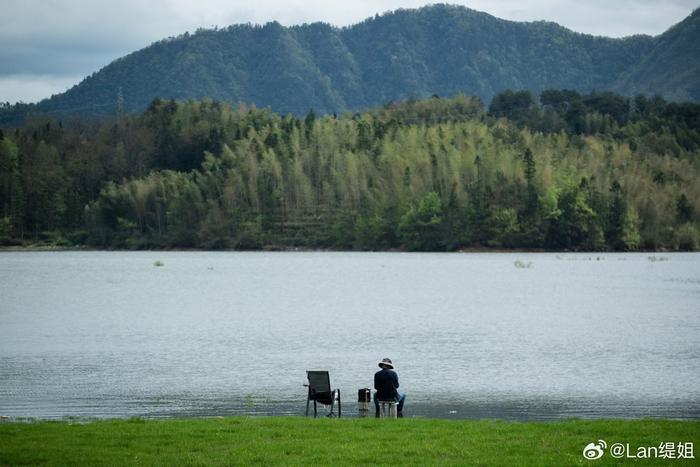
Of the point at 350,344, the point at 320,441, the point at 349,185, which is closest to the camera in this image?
the point at 320,441

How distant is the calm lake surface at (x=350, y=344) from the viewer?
24797mm

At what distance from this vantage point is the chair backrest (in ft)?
66.8

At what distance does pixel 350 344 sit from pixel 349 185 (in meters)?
116

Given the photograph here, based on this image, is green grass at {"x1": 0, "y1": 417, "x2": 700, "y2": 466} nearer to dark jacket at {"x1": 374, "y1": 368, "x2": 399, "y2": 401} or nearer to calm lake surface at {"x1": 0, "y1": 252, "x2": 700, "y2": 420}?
dark jacket at {"x1": 374, "y1": 368, "x2": 399, "y2": 401}

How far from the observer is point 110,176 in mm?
178750

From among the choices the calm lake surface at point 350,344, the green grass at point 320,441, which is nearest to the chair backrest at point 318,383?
the green grass at point 320,441

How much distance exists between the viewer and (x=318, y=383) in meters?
20.4

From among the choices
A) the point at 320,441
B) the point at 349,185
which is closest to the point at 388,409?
the point at 320,441

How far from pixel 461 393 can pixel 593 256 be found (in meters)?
112

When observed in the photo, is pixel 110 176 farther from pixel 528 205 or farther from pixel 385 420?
pixel 385 420

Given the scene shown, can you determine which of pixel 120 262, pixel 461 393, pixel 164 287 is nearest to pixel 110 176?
pixel 120 262

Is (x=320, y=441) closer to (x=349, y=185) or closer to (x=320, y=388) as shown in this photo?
(x=320, y=388)

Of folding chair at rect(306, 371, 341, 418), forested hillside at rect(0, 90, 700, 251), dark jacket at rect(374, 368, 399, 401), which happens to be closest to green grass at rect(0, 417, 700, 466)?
dark jacket at rect(374, 368, 399, 401)

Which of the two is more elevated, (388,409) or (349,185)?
(349,185)
